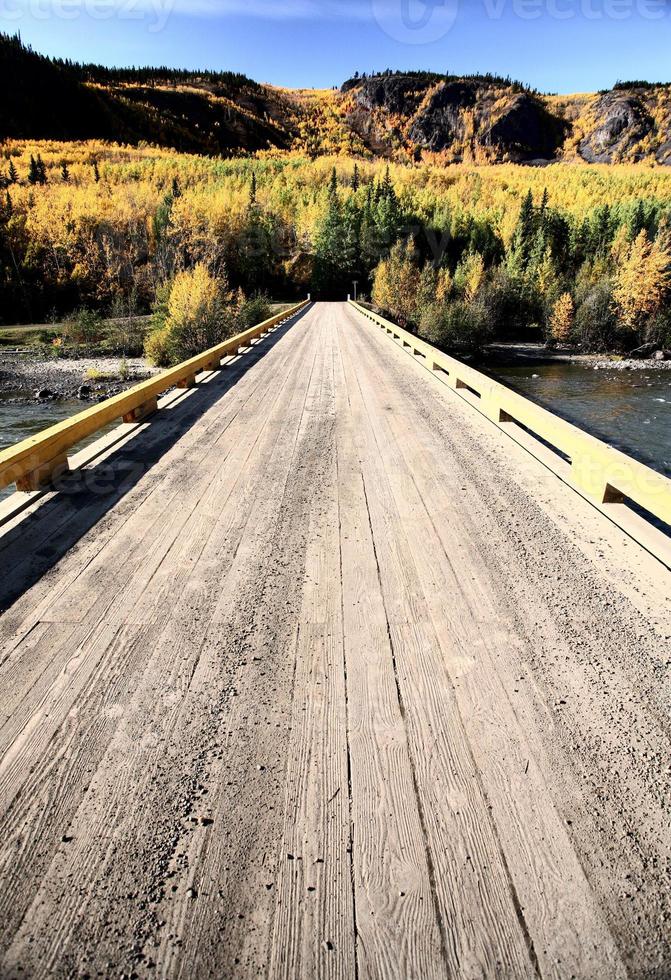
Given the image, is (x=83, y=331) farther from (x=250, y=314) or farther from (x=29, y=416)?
(x=29, y=416)

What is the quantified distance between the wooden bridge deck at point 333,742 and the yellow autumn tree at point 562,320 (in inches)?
2119

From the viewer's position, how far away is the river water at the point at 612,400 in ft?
59.2

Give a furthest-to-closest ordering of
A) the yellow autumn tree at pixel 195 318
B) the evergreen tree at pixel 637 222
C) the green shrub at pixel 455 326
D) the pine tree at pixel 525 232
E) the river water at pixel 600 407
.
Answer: the pine tree at pixel 525 232, the evergreen tree at pixel 637 222, the green shrub at pixel 455 326, the yellow autumn tree at pixel 195 318, the river water at pixel 600 407

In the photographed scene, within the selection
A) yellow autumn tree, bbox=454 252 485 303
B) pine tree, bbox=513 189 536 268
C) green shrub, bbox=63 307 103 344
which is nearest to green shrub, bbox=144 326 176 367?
green shrub, bbox=63 307 103 344

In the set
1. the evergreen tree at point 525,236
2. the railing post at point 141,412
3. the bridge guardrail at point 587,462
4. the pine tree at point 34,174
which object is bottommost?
the railing post at point 141,412

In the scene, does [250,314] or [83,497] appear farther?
[250,314]

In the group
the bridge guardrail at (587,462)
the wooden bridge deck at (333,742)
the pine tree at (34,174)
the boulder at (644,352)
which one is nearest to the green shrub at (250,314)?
the bridge guardrail at (587,462)

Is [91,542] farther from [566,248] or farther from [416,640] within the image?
[566,248]

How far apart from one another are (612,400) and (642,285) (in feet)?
108

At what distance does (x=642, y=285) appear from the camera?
165 feet

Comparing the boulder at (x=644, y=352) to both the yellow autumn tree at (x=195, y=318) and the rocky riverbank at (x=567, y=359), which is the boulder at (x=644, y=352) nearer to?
the rocky riverbank at (x=567, y=359)

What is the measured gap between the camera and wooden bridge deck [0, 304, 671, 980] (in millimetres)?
1276

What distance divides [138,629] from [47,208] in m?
91.7


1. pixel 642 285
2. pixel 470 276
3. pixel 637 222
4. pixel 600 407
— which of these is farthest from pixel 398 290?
pixel 637 222
